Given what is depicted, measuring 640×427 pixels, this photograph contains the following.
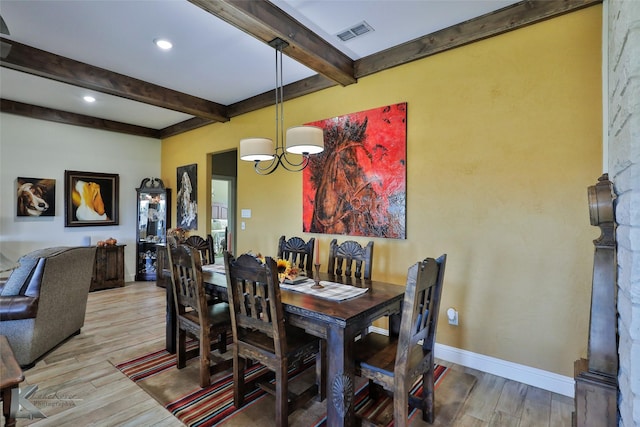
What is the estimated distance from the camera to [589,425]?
121 centimetres

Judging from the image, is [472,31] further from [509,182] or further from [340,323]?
[340,323]

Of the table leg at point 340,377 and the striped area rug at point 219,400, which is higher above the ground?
the table leg at point 340,377

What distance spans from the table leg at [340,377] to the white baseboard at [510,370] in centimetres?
146

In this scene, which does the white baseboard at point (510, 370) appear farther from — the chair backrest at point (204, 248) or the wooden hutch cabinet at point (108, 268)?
the wooden hutch cabinet at point (108, 268)

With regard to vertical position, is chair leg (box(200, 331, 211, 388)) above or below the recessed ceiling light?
below

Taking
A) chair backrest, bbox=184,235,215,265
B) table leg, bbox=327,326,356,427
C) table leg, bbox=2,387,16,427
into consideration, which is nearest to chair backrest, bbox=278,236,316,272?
chair backrest, bbox=184,235,215,265

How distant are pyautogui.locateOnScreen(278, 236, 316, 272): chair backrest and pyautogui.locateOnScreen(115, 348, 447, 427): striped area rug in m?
0.92

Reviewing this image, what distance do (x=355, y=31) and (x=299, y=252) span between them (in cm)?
210

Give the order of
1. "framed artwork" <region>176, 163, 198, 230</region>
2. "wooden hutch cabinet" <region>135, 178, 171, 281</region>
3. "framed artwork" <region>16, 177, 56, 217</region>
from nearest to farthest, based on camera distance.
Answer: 1. "framed artwork" <region>16, 177, 56, 217</region>
2. "framed artwork" <region>176, 163, 198, 230</region>
3. "wooden hutch cabinet" <region>135, 178, 171, 281</region>

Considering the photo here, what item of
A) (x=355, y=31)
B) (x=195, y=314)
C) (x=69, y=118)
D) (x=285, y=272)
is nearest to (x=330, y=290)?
(x=285, y=272)

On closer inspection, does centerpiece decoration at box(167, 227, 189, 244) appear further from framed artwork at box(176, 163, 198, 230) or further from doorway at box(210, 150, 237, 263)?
doorway at box(210, 150, 237, 263)

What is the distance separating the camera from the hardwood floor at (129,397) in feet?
6.64

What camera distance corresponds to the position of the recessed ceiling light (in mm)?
2992

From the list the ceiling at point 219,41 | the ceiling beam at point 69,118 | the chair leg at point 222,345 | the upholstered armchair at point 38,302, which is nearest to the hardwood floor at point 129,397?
the upholstered armchair at point 38,302
